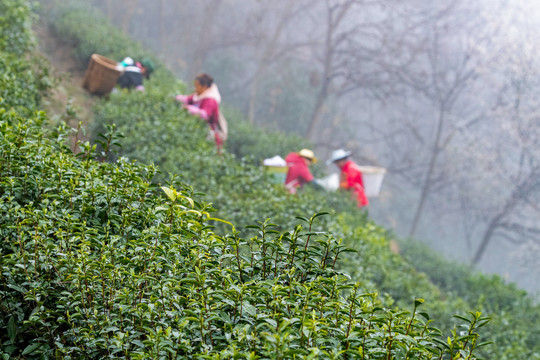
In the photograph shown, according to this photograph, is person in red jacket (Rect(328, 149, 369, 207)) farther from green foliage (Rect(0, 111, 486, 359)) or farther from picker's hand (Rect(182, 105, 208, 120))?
green foliage (Rect(0, 111, 486, 359))

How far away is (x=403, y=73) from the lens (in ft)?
56.4

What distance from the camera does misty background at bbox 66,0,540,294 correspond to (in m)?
17.2

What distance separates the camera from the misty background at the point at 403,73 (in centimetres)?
1720

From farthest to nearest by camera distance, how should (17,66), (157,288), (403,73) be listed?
(403,73)
(17,66)
(157,288)

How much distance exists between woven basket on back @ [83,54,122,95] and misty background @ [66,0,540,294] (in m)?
8.65

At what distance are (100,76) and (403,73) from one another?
37.1 ft

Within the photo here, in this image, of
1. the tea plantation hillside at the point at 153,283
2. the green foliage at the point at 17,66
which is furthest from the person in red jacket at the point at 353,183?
the tea plantation hillside at the point at 153,283

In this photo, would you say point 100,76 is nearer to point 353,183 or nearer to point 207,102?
point 207,102

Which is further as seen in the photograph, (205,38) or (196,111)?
(205,38)

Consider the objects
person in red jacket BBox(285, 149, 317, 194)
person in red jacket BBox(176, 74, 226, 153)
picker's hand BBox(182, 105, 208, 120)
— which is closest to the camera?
picker's hand BBox(182, 105, 208, 120)

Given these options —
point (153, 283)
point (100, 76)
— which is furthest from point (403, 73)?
point (153, 283)

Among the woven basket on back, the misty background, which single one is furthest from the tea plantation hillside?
the misty background

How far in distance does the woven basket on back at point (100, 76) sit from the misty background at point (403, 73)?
8.65 meters

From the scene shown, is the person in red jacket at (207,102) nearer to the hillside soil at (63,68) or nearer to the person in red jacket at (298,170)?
the person in red jacket at (298,170)
